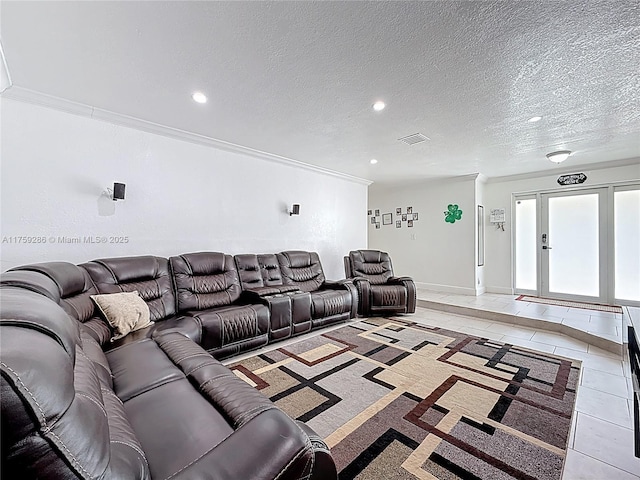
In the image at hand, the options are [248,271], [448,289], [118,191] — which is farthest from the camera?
[448,289]

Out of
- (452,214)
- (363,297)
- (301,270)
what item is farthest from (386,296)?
(452,214)

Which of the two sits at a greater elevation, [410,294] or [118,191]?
[118,191]

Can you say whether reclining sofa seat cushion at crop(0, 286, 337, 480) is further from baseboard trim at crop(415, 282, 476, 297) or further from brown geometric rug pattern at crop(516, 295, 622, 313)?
brown geometric rug pattern at crop(516, 295, 622, 313)

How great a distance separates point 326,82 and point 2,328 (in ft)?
7.99

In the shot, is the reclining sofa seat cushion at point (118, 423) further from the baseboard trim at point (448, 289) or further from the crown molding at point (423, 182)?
the crown molding at point (423, 182)

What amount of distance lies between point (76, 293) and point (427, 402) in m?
2.73

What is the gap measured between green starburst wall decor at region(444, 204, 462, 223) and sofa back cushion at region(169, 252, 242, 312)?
4.52 m

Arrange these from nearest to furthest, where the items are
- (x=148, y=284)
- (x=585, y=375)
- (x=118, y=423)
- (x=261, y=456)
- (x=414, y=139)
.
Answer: (x=261, y=456) → (x=118, y=423) → (x=585, y=375) → (x=148, y=284) → (x=414, y=139)

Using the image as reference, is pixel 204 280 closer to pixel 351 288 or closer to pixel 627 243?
pixel 351 288

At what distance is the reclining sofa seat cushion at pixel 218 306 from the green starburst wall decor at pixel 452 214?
4515 mm

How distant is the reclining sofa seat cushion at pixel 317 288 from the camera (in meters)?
3.76

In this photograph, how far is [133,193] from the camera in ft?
10.8

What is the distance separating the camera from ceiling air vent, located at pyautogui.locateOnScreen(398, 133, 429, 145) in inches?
141

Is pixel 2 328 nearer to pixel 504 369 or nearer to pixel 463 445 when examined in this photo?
pixel 463 445
